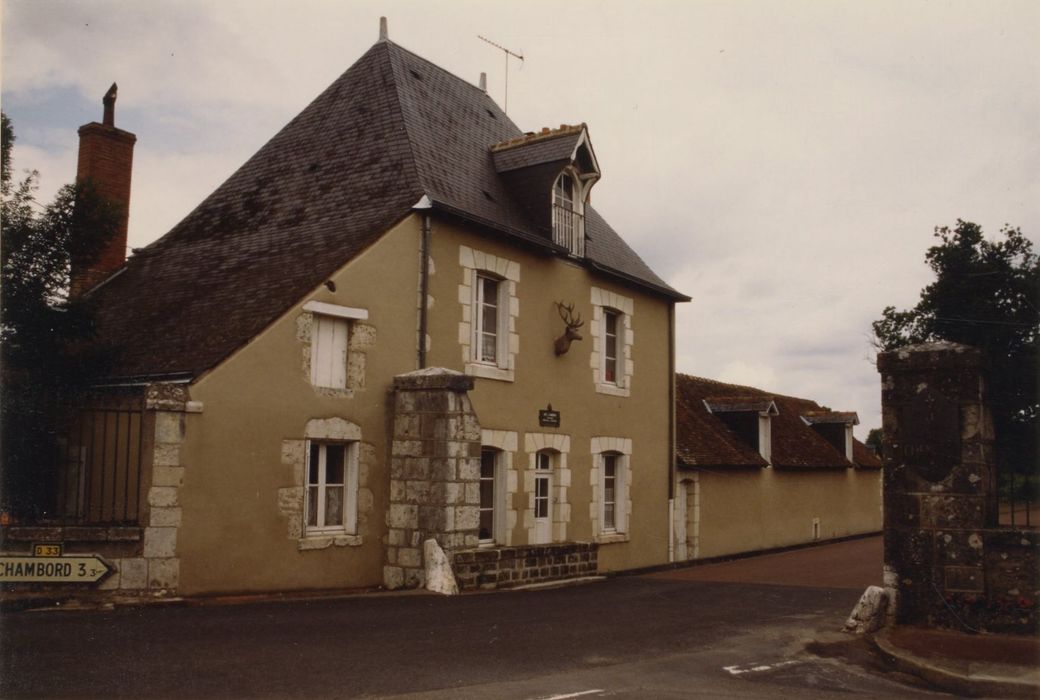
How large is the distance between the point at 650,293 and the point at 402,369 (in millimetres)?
7291

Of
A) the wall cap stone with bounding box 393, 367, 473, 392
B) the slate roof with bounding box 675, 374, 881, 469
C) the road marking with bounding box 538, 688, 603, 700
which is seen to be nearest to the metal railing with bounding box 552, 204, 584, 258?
the wall cap stone with bounding box 393, 367, 473, 392

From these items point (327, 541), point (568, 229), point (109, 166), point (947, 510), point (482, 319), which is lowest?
point (327, 541)

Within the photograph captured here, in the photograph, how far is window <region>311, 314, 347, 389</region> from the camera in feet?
37.9

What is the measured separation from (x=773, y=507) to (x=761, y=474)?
1.05 m

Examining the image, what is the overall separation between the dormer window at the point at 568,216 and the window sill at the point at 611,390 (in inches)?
92.3

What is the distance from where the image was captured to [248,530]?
10625mm

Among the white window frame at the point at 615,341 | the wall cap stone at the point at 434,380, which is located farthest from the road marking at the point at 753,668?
the white window frame at the point at 615,341

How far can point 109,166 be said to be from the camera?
1590 centimetres

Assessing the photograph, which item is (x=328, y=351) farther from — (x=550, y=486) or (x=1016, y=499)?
(x=1016, y=499)

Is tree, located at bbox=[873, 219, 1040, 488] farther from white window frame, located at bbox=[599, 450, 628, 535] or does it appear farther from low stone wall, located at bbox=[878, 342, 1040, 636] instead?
low stone wall, located at bbox=[878, 342, 1040, 636]

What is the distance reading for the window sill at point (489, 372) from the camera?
44.8 ft

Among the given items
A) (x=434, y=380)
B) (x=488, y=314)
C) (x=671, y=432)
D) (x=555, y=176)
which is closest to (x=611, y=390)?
(x=671, y=432)

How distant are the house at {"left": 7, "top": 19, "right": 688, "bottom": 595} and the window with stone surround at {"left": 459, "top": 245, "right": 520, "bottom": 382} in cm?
4

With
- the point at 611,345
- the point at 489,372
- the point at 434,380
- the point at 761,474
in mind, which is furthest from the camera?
the point at 761,474
